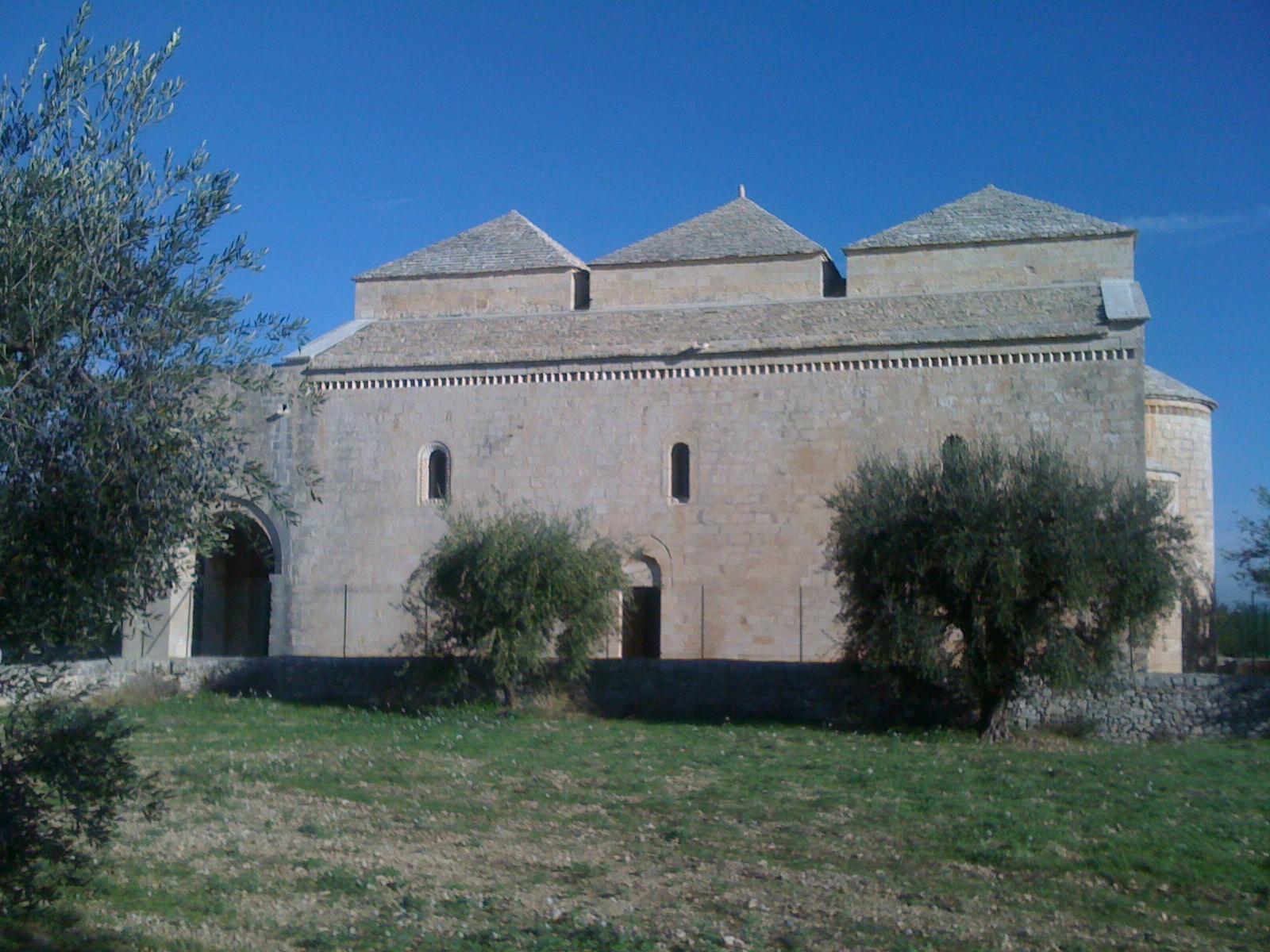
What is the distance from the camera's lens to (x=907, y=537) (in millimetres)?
15117

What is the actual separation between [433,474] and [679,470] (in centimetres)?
473

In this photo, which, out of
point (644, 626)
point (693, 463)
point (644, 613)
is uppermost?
point (693, 463)

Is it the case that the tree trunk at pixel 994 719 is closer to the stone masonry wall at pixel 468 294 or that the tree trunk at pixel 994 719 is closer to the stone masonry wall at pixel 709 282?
the stone masonry wall at pixel 709 282

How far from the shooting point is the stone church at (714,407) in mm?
20516

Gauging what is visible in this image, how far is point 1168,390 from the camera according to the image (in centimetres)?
2283

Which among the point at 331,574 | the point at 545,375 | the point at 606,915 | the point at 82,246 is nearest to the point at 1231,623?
the point at 545,375

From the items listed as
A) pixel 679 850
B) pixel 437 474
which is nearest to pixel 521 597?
pixel 437 474

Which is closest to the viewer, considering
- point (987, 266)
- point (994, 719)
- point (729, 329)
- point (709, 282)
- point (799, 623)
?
point (994, 719)

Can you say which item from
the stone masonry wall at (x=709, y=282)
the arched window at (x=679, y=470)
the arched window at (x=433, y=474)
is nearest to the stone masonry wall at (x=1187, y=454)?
the stone masonry wall at (x=709, y=282)

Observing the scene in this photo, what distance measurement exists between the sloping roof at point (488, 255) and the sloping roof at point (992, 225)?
6.22m

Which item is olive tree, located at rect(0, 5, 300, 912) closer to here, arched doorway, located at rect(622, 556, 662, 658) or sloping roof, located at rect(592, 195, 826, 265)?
arched doorway, located at rect(622, 556, 662, 658)

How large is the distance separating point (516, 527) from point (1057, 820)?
968 centimetres

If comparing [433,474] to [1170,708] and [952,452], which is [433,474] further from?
[1170,708]

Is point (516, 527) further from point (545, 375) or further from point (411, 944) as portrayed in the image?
point (411, 944)
